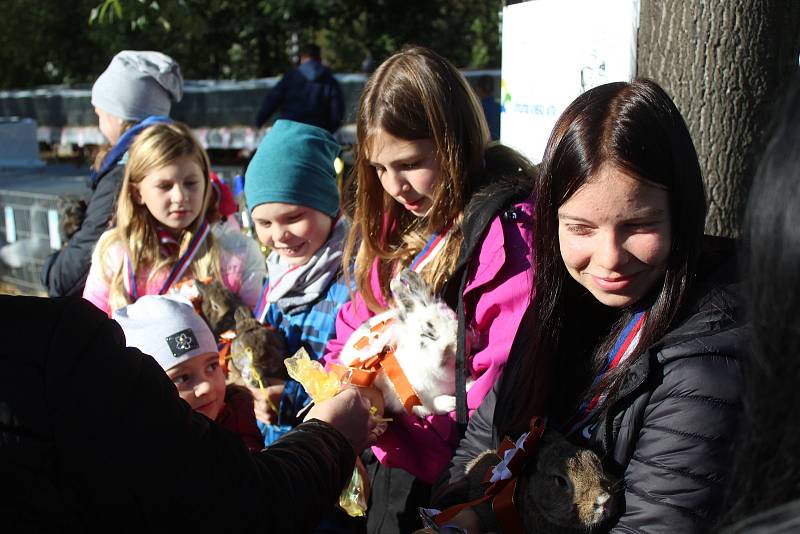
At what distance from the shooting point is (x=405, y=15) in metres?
20.5

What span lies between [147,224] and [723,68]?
8.52 ft

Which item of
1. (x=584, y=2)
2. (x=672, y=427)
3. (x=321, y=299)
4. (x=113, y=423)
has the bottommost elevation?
(x=321, y=299)

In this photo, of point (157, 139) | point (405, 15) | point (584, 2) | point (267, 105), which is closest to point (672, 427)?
point (584, 2)

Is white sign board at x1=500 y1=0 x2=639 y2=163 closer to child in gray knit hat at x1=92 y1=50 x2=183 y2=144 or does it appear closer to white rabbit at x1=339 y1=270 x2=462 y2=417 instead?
white rabbit at x1=339 y1=270 x2=462 y2=417

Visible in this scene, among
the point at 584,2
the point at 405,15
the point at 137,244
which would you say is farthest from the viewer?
the point at 405,15

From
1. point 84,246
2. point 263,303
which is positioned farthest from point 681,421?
point 84,246

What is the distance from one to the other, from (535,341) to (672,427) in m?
0.48

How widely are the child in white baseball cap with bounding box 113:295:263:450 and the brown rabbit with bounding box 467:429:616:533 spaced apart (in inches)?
50.6

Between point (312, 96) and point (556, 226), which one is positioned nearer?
point (556, 226)

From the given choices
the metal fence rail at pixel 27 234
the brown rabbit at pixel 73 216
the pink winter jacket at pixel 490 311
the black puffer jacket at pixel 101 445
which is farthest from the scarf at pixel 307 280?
the metal fence rail at pixel 27 234

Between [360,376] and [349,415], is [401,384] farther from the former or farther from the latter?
[349,415]

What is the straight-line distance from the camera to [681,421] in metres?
1.55

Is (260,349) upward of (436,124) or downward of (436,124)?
downward

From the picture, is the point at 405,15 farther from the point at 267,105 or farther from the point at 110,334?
the point at 110,334
